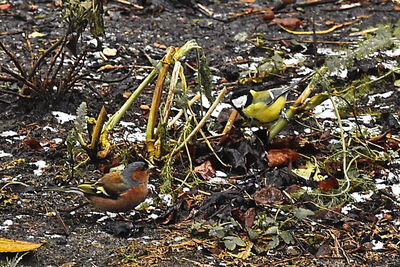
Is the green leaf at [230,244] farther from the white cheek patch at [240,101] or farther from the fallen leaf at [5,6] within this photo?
the fallen leaf at [5,6]

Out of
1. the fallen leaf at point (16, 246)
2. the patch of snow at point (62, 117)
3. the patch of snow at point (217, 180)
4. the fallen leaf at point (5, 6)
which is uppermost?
the fallen leaf at point (5, 6)

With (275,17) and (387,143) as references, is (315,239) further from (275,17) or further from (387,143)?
(275,17)

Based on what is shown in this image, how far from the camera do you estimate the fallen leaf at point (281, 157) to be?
178 inches

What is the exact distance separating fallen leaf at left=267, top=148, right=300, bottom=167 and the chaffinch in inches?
36.0

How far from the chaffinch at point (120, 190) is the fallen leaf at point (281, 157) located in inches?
36.0

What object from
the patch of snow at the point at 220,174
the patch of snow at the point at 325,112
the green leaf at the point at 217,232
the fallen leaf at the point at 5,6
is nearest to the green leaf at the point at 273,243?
the green leaf at the point at 217,232

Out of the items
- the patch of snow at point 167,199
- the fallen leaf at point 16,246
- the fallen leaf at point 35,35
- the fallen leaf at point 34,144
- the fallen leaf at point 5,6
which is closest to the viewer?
the fallen leaf at point 16,246

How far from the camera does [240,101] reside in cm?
475

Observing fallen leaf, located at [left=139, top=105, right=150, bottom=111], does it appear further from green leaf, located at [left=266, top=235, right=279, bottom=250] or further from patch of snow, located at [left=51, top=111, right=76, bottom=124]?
green leaf, located at [left=266, top=235, right=279, bottom=250]

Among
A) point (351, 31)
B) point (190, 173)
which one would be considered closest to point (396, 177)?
point (190, 173)

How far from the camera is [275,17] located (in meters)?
7.18

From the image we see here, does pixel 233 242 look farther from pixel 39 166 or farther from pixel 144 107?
pixel 144 107

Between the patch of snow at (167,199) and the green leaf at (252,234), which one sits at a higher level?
the green leaf at (252,234)

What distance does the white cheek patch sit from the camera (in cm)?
471
